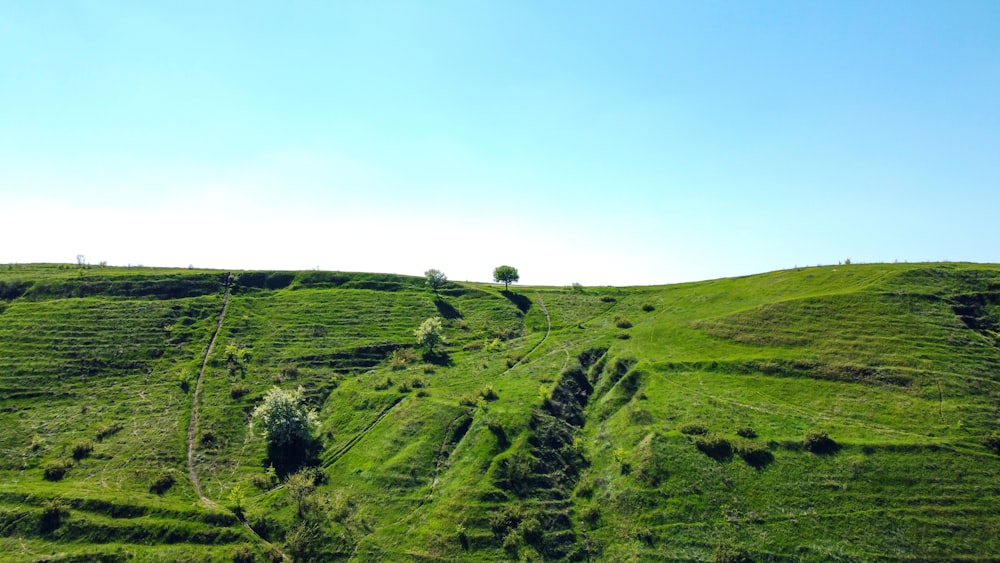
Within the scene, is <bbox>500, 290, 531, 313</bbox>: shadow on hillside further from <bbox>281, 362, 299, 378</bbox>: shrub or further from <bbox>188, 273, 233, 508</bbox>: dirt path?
<bbox>188, 273, 233, 508</bbox>: dirt path

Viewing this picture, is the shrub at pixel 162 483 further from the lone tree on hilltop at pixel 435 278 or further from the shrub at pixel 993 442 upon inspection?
the shrub at pixel 993 442

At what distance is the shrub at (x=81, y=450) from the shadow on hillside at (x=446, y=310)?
7647cm

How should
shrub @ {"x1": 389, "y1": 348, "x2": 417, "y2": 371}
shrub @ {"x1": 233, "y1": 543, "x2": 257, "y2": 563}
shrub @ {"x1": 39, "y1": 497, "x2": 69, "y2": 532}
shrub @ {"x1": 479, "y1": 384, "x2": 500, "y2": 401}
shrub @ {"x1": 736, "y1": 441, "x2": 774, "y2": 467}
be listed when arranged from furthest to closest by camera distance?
1. shrub @ {"x1": 389, "y1": 348, "x2": 417, "y2": 371}
2. shrub @ {"x1": 479, "y1": 384, "x2": 500, "y2": 401}
3. shrub @ {"x1": 736, "y1": 441, "x2": 774, "y2": 467}
4. shrub @ {"x1": 39, "y1": 497, "x2": 69, "y2": 532}
5. shrub @ {"x1": 233, "y1": 543, "x2": 257, "y2": 563}

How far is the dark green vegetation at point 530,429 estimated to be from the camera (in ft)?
189

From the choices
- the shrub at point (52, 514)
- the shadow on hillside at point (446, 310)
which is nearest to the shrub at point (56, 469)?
the shrub at point (52, 514)

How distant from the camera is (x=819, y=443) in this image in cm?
6444

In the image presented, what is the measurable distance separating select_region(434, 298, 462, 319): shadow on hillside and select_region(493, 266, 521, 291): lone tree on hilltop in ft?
68.6

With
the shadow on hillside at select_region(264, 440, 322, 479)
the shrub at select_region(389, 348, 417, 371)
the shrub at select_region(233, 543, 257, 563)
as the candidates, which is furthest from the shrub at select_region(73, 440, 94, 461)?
the shrub at select_region(389, 348, 417, 371)

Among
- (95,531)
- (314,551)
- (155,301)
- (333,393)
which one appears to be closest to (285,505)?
(314,551)

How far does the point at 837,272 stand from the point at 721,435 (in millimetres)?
71739

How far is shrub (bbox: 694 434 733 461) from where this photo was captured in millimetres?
65713

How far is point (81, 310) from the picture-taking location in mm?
109562

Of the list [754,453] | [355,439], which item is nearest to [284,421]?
[355,439]

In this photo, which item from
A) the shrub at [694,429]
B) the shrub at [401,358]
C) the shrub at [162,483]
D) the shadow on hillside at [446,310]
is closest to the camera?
the shrub at [162,483]
